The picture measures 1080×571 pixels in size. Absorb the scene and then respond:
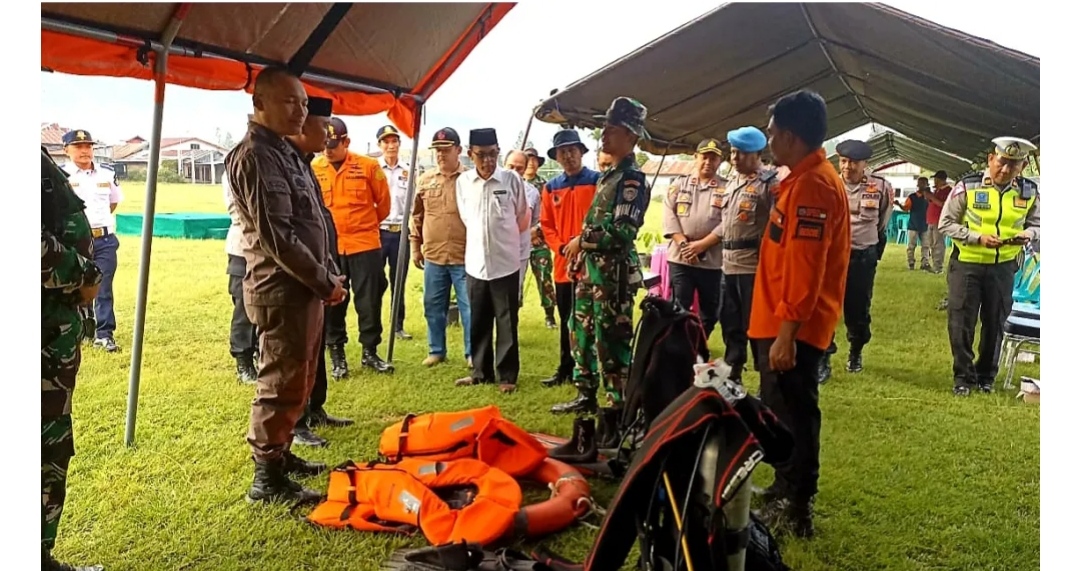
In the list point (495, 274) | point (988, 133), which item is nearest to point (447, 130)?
point (495, 274)

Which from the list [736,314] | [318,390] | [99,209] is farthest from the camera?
[99,209]

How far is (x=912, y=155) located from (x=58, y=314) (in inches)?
295

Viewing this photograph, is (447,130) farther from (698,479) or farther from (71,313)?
(698,479)

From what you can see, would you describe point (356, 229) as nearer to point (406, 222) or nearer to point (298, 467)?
point (406, 222)

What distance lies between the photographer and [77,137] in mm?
4250

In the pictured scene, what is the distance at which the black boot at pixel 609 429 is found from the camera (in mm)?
2879

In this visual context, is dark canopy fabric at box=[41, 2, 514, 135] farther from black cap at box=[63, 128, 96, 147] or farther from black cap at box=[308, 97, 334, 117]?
black cap at box=[63, 128, 96, 147]

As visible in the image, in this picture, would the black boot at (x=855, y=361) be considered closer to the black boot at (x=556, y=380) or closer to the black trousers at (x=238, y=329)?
the black boot at (x=556, y=380)

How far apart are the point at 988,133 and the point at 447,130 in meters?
2.96

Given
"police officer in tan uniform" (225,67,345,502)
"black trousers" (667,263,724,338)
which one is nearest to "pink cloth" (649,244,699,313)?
"black trousers" (667,263,724,338)

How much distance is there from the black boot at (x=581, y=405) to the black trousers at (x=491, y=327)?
495 mm

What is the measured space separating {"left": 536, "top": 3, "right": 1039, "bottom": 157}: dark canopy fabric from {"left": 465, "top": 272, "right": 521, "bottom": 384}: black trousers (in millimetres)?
1192

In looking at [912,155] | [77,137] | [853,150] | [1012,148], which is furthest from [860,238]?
[77,137]

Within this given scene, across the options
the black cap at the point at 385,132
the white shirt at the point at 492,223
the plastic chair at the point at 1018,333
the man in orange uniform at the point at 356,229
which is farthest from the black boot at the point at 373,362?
the plastic chair at the point at 1018,333
